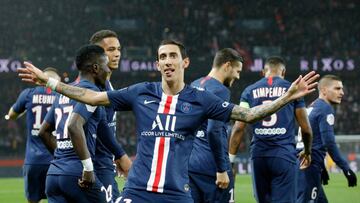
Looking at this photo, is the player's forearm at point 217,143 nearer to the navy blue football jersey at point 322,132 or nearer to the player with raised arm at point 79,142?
the player with raised arm at point 79,142

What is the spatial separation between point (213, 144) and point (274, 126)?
1244 millimetres

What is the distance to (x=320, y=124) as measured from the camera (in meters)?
9.39

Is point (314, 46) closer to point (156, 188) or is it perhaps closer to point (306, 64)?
point (306, 64)

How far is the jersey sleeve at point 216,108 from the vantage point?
213 inches

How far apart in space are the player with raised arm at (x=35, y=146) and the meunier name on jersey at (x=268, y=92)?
2.68m

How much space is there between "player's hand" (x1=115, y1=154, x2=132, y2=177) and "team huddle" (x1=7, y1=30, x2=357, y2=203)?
1 cm

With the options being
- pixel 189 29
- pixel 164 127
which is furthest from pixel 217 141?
pixel 189 29

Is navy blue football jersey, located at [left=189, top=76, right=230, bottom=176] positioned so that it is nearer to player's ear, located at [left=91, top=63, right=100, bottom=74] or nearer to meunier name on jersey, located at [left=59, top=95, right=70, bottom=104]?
player's ear, located at [left=91, top=63, right=100, bottom=74]

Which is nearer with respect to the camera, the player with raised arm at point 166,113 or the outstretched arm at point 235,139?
the player with raised arm at point 166,113

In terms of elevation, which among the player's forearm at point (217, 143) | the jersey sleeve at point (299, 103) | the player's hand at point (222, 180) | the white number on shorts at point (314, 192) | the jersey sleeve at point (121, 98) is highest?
the jersey sleeve at point (299, 103)

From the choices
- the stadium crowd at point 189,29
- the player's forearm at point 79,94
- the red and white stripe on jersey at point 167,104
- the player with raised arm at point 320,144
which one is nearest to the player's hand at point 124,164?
the player's forearm at point 79,94

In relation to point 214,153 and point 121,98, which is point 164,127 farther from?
point 214,153

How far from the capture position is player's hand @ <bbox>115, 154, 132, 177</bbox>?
22.7 feet

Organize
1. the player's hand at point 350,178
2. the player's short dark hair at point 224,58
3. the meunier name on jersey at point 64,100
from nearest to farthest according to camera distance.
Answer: the meunier name on jersey at point 64,100, the player's short dark hair at point 224,58, the player's hand at point 350,178
